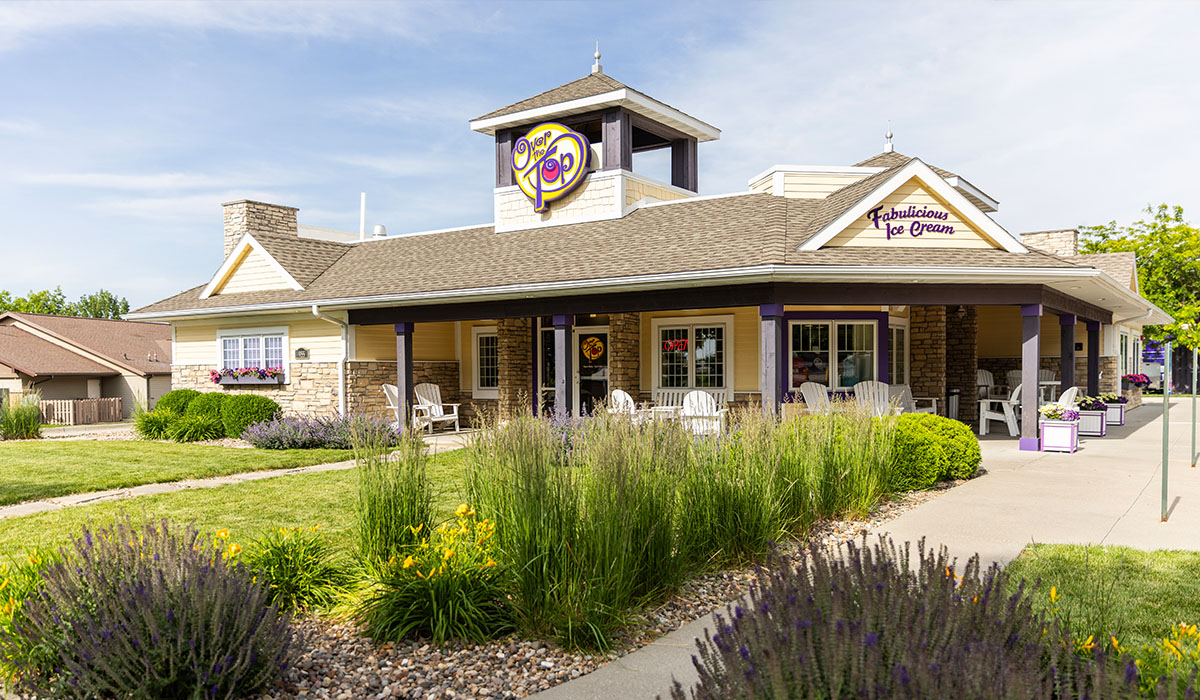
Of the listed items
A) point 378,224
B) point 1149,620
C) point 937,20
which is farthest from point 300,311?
point 1149,620

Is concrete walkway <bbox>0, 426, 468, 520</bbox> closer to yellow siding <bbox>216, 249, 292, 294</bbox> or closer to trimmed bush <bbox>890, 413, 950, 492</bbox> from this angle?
trimmed bush <bbox>890, 413, 950, 492</bbox>

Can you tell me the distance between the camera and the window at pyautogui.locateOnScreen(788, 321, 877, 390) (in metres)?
14.3

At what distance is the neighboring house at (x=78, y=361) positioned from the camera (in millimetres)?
26219

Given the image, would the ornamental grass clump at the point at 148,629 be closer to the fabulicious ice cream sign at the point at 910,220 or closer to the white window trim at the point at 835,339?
the fabulicious ice cream sign at the point at 910,220

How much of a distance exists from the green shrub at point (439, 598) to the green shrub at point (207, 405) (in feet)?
44.1

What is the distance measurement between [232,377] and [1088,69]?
741 inches

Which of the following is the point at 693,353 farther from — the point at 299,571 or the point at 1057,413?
the point at 299,571

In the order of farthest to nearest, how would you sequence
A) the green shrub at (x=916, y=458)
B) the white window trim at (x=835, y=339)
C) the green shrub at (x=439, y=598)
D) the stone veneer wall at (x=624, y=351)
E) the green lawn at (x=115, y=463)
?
the stone veneer wall at (x=624, y=351) < the white window trim at (x=835, y=339) < the green lawn at (x=115, y=463) < the green shrub at (x=916, y=458) < the green shrub at (x=439, y=598)

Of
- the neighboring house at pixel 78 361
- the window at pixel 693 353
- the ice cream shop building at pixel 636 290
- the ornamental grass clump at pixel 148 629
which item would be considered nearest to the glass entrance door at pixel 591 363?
the ice cream shop building at pixel 636 290

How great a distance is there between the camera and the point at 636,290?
1252 centimetres

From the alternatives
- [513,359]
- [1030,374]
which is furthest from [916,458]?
[513,359]

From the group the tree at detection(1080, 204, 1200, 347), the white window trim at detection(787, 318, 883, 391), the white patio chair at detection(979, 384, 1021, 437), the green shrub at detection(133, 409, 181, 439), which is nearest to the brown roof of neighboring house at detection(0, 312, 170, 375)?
the green shrub at detection(133, 409, 181, 439)

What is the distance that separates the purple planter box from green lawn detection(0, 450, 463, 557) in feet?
40.3

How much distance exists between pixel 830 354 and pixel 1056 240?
41.3 feet
